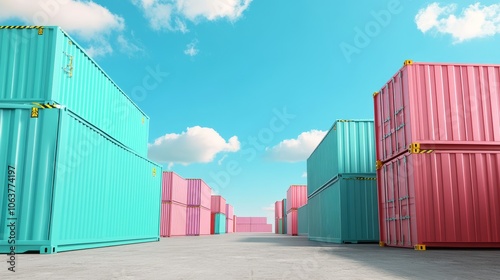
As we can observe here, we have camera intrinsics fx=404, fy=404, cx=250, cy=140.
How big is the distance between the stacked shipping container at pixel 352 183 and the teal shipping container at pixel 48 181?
8664mm

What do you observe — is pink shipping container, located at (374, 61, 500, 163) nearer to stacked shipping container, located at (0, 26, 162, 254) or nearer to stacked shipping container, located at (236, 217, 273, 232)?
stacked shipping container, located at (0, 26, 162, 254)

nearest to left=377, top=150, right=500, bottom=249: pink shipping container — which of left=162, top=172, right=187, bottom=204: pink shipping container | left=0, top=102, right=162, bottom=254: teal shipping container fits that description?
left=0, top=102, right=162, bottom=254: teal shipping container

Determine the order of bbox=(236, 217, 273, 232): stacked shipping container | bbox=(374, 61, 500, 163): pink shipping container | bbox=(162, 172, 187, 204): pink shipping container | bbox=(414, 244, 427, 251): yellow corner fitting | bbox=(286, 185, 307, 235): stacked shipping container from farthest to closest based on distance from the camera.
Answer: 1. bbox=(236, 217, 273, 232): stacked shipping container
2. bbox=(286, 185, 307, 235): stacked shipping container
3. bbox=(162, 172, 187, 204): pink shipping container
4. bbox=(374, 61, 500, 163): pink shipping container
5. bbox=(414, 244, 427, 251): yellow corner fitting

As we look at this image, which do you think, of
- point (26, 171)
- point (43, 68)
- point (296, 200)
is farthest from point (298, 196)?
point (26, 171)

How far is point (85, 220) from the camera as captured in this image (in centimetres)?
1083

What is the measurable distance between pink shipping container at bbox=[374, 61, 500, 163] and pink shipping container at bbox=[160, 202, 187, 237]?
21140mm

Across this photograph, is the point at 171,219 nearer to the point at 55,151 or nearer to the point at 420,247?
the point at 55,151

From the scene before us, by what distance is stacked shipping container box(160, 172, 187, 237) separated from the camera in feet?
95.1

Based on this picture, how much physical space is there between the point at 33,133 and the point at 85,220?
277cm

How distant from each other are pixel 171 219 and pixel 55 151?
20.6 metres

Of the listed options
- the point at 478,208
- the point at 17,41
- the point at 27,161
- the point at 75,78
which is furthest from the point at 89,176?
the point at 478,208

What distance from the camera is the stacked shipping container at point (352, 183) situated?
603 inches

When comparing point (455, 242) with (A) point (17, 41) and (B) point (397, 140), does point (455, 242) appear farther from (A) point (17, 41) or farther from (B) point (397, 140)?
(A) point (17, 41)

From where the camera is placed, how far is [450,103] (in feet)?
35.7
